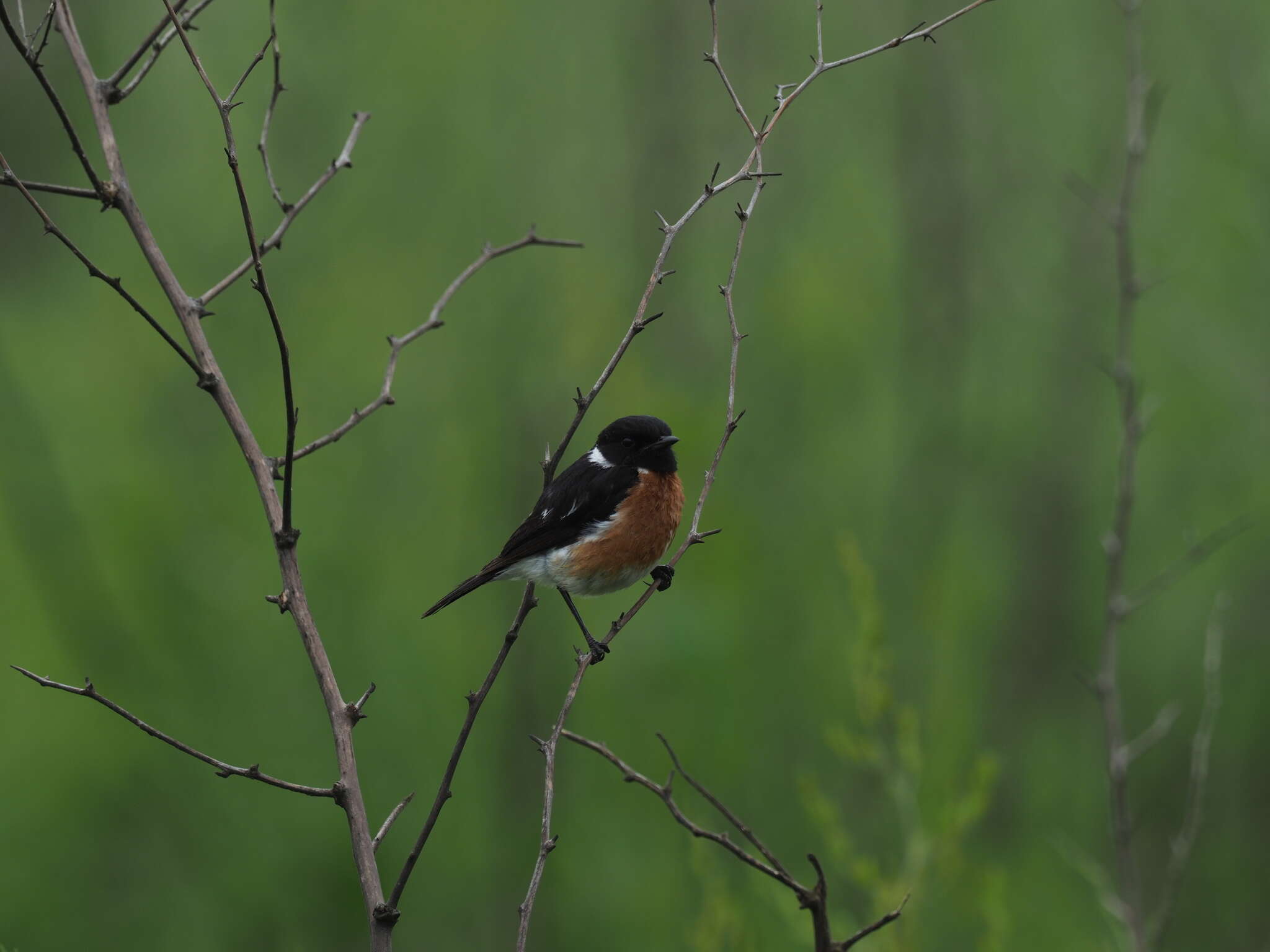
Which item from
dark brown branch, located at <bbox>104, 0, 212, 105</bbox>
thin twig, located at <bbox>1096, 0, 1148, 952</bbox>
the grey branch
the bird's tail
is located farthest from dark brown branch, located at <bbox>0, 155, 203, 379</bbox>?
thin twig, located at <bbox>1096, 0, 1148, 952</bbox>

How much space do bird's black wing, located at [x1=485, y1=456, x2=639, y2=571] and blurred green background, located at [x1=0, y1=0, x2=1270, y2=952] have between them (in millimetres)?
311

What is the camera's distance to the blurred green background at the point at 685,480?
503 cm

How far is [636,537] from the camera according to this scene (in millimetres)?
4516

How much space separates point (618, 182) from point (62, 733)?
14.3 ft

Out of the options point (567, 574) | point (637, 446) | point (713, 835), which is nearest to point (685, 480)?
point (637, 446)

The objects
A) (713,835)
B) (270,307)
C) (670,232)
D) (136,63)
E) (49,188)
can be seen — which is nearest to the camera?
(270,307)

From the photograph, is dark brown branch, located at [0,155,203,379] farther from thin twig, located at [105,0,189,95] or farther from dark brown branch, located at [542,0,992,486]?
dark brown branch, located at [542,0,992,486]

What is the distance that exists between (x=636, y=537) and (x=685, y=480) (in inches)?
60.5

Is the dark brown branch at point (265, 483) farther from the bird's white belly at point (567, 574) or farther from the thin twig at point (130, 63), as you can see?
the bird's white belly at point (567, 574)

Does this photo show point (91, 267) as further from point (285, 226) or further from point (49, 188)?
point (285, 226)

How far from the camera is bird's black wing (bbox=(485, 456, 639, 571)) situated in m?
4.44

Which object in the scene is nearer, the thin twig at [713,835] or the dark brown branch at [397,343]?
the thin twig at [713,835]

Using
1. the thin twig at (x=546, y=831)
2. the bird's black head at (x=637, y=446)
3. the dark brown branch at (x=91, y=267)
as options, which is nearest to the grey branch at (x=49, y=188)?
the dark brown branch at (x=91, y=267)

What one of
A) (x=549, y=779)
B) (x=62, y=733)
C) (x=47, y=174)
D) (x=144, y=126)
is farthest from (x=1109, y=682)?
(x=144, y=126)
